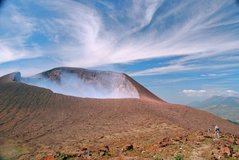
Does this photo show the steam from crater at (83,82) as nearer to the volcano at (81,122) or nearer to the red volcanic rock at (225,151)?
the volcano at (81,122)

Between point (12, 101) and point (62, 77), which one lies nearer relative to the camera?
point (12, 101)

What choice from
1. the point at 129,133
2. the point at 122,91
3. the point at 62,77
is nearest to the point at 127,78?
the point at 122,91

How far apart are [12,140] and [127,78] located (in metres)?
48.8

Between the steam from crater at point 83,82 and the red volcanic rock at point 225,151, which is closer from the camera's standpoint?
the red volcanic rock at point 225,151

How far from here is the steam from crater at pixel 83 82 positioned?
6788cm

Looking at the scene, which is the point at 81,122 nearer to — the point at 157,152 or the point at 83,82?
the point at 157,152

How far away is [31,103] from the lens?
3481 cm

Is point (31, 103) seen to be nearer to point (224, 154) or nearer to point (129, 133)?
point (129, 133)

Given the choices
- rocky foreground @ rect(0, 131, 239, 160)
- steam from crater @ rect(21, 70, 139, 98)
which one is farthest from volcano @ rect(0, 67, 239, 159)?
steam from crater @ rect(21, 70, 139, 98)

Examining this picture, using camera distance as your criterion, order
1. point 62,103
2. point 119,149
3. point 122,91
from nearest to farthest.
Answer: point 119,149 → point 62,103 → point 122,91

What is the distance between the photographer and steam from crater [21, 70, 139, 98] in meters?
67.9

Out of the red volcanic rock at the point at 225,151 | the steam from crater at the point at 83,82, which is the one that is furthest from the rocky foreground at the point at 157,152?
the steam from crater at the point at 83,82

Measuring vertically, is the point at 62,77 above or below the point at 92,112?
above

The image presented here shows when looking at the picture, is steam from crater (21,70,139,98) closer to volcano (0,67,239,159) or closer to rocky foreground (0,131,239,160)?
volcano (0,67,239,159)
